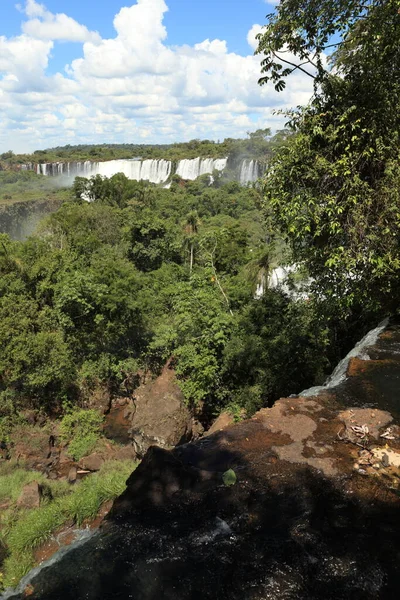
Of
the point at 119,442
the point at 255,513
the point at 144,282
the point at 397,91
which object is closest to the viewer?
the point at 255,513

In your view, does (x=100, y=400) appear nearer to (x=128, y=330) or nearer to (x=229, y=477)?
(x=128, y=330)

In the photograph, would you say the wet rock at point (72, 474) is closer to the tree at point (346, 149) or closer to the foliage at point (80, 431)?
the foliage at point (80, 431)

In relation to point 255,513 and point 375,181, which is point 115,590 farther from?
point 375,181

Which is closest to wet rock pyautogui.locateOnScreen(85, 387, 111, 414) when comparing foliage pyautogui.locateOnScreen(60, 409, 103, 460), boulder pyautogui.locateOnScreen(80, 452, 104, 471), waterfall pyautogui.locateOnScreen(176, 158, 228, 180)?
foliage pyautogui.locateOnScreen(60, 409, 103, 460)

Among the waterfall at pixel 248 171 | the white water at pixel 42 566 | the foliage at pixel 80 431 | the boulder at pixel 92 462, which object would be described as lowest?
the foliage at pixel 80 431

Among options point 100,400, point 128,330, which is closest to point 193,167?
point 128,330

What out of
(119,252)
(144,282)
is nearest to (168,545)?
(144,282)

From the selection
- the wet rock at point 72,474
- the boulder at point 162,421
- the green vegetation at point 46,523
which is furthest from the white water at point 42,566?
the wet rock at point 72,474
